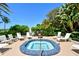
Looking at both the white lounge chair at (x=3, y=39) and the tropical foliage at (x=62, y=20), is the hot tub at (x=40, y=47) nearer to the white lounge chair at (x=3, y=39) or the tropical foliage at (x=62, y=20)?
the tropical foliage at (x=62, y=20)

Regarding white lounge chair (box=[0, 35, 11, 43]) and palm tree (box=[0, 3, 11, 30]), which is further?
white lounge chair (box=[0, 35, 11, 43])

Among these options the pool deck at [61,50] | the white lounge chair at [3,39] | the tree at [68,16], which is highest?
the tree at [68,16]

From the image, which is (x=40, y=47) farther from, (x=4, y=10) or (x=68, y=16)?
(x=4, y=10)

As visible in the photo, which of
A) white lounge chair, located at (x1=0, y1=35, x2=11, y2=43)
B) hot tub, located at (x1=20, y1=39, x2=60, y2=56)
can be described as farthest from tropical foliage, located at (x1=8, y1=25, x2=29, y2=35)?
hot tub, located at (x1=20, y1=39, x2=60, y2=56)

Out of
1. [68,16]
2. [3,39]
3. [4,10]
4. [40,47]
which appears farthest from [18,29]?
[68,16]

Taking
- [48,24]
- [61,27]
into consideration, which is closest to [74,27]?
[61,27]

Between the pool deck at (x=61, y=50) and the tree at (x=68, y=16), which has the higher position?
the tree at (x=68, y=16)

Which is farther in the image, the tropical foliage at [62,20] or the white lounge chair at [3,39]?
the white lounge chair at [3,39]

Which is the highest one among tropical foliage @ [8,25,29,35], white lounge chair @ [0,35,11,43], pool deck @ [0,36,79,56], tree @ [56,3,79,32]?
tree @ [56,3,79,32]

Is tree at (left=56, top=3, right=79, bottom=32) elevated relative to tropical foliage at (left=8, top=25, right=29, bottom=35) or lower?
elevated

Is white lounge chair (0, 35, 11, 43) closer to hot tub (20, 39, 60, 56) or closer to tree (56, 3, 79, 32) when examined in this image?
hot tub (20, 39, 60, 56)

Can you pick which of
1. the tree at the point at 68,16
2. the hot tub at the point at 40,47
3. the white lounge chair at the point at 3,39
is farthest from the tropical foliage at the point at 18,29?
the tree at the point at 68,16

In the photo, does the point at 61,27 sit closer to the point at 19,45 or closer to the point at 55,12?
the point at 55,12

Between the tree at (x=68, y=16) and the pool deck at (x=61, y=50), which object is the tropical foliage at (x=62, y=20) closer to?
the tree at (x=68, y=16)
